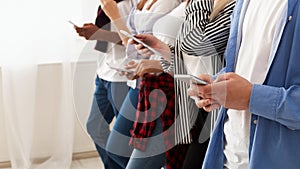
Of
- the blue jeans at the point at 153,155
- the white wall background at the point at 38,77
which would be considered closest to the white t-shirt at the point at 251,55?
the blue jeans at the point at 153,155

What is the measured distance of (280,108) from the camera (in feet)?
2.97

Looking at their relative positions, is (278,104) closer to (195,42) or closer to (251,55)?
(251,55)

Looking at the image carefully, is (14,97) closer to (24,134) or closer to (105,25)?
(24,134)

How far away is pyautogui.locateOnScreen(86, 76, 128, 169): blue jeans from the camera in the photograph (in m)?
1.34

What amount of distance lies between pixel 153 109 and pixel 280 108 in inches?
17.1

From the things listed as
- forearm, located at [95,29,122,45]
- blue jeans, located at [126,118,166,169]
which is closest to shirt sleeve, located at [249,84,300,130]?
blue jeans, located at [126,118,166,169]

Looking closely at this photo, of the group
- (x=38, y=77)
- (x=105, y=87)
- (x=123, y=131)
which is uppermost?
(x=105, y=87)

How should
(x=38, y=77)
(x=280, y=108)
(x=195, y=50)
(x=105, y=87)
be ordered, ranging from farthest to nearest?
1. (x=38, y=77)
2. (x=105, y=87)
3. (x=195, y=50)
4. (x=280, y=108)

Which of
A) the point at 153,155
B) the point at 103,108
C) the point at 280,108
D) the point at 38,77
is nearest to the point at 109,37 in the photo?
the point at 103,108

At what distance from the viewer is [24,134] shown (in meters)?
2.58

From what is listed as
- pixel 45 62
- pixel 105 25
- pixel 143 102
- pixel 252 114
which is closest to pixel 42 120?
pixel 45 62

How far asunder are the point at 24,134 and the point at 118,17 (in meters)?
1.35

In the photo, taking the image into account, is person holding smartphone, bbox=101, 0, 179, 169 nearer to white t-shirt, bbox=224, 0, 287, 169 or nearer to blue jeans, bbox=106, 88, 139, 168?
blue jeans, bbox=106, 88, 139, 168

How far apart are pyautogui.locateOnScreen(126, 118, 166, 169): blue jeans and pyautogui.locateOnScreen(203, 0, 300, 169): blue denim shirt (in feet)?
1.11
